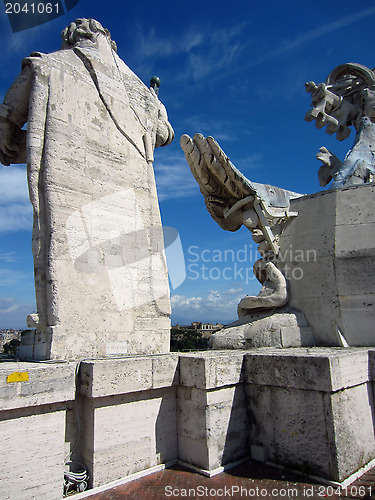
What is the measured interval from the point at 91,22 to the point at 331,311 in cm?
562

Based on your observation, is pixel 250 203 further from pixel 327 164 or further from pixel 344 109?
pixel 344 109

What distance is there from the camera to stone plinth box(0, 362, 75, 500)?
307 centimetres

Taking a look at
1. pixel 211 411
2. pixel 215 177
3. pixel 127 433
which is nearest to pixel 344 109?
pixel 215 177

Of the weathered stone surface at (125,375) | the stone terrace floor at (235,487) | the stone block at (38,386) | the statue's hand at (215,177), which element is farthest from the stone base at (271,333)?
the stone block at (38,386)

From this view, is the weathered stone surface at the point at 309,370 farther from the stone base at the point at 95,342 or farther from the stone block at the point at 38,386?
the stone block at the point at 38,386

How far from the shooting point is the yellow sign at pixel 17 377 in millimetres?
3137

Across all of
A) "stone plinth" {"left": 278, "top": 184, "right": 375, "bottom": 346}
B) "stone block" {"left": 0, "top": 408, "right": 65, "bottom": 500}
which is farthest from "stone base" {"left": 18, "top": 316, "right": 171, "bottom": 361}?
"stone plinth" {"left": 278, "top": 184, "right": 375, "bottom": 346}

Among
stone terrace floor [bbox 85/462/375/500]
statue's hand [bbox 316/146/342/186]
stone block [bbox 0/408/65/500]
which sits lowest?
stone terrace floor [bbox 85/462/375/500]

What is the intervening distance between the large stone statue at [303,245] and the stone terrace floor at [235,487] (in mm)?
1997

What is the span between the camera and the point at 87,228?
449 centimetres

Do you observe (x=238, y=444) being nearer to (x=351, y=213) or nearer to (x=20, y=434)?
(x=20, y=434)

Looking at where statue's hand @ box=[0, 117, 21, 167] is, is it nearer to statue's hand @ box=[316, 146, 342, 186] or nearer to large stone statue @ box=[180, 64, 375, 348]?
large stone statue @ box=[180, 64, 375, 348]

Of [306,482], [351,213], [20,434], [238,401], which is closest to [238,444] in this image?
[238,401]

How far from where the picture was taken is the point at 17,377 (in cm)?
318
